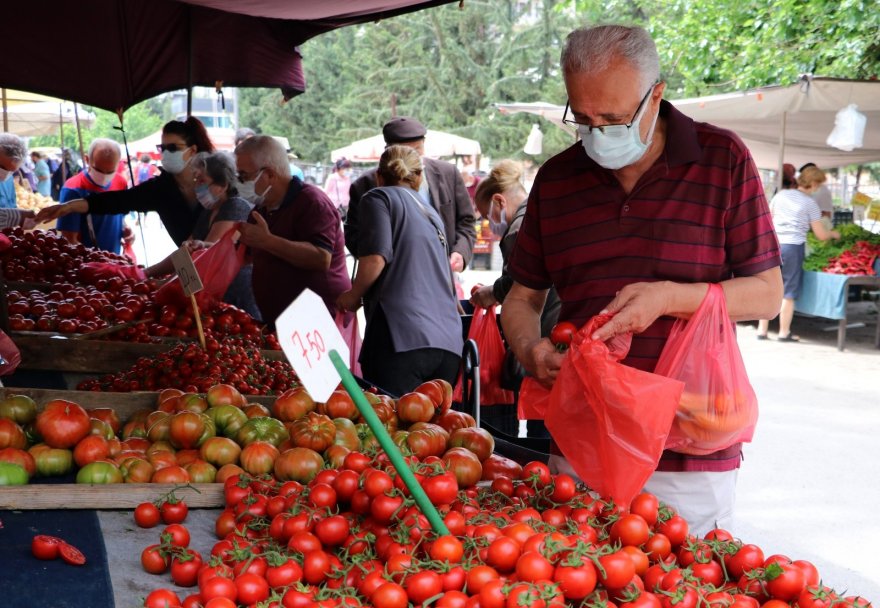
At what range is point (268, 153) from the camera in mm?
4891

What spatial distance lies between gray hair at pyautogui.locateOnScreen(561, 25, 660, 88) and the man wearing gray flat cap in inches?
148

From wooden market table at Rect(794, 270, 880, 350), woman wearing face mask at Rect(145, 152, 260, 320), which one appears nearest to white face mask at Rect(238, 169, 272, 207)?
woman wearing face mask at Rect(145, 152, 260, 320)

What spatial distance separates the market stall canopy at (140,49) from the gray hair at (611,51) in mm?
4252

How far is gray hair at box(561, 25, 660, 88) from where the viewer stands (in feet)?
6.65

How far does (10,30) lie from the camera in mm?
6332

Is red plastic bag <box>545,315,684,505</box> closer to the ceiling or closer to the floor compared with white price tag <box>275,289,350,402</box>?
closer to the floor

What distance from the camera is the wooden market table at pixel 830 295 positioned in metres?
9.45

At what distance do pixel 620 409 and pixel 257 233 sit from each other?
3039 millimetres

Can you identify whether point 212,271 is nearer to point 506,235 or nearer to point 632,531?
point 506,235

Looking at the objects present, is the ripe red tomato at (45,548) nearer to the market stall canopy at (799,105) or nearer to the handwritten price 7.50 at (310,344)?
the handwritten price 7.50 at (310,344)

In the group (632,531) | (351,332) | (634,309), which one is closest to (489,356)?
(351,332)

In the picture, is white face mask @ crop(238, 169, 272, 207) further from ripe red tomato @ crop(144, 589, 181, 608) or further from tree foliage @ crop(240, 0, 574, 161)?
tree foliage @ crop(240, 0, 574, 161)

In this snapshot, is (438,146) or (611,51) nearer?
(611,51)

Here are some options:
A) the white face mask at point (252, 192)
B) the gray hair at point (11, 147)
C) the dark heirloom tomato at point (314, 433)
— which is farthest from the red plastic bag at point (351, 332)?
the gray hair at point (11, 147)
